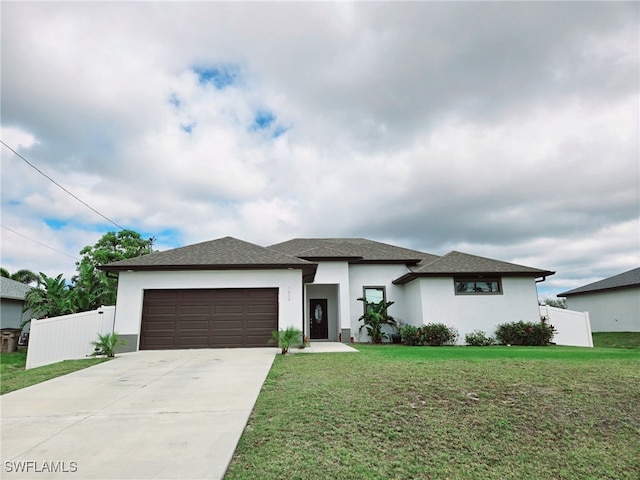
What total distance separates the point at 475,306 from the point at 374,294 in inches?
183

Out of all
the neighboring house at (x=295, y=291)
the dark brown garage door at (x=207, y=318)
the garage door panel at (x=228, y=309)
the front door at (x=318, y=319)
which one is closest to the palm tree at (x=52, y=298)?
the neighboring house at (x=295, y=291)

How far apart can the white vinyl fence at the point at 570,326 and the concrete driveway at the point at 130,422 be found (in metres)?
13.8

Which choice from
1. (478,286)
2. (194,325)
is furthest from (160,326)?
(478,286)

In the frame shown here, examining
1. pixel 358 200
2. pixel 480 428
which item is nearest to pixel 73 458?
pixel 480 428

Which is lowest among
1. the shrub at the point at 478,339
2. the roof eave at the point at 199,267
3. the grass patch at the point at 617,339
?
the grass patch at the point at 617,339

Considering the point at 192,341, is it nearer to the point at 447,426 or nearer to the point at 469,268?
the point at 447,426

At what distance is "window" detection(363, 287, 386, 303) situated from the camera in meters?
17.2

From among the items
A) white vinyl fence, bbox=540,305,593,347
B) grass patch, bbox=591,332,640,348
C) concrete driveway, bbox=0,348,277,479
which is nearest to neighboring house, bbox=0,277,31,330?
concrete driveway, bbox=0,348,277,479

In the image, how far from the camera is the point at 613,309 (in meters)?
21.6

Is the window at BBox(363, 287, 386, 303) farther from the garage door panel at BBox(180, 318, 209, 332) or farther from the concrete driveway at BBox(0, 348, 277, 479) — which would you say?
the concrete driveway at BBox(0, 348, 277, 479)

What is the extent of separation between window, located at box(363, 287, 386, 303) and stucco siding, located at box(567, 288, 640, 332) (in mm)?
15149

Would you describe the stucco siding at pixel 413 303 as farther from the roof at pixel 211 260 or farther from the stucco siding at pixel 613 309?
the stucco siding at pixel 613 309

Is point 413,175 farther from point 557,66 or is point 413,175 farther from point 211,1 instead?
point 211,1

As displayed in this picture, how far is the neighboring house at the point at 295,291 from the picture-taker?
1247 centimetres
